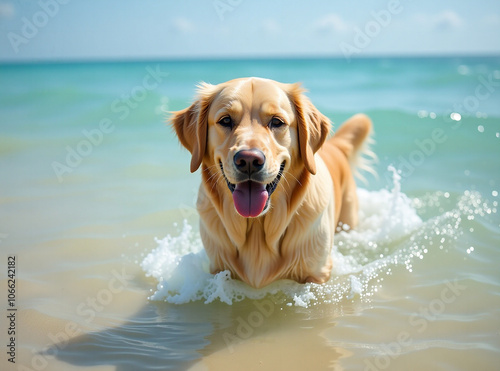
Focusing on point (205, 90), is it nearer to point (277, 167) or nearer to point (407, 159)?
point (277, 167)

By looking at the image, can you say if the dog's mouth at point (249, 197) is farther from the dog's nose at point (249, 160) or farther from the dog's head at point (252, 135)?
the dog's nose at point (249, 160)

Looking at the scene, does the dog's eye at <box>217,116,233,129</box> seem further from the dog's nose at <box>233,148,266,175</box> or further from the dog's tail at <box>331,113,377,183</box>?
the dog's tail at <box>331,113,377,183</box>

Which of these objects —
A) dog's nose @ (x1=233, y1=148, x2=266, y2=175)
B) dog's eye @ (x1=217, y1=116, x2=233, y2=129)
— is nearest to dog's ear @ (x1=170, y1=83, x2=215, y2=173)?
dog's eye @ (x1=217, y1=116, x2=233, y2=129)

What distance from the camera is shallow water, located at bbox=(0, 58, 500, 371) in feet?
9.81

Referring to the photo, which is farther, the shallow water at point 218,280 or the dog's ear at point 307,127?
the dog's ear at point 307,127

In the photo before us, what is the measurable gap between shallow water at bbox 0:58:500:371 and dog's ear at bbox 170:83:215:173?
0.96 meters

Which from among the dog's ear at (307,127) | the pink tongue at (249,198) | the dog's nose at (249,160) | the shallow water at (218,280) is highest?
the dog's ear at (307,127)

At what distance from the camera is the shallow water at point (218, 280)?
2.99 m

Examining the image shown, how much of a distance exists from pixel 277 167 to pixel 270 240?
26.6 inches

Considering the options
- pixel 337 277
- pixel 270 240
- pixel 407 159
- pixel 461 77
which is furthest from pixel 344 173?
pixel 461 77

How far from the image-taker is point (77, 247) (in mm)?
4527

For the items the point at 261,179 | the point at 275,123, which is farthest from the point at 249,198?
the point at 275,123

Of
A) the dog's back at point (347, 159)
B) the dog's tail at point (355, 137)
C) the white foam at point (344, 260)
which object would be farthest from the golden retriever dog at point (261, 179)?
the dog's tail at point (355, 137)

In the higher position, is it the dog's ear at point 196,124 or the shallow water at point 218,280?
the dog's ear at point 196,124
